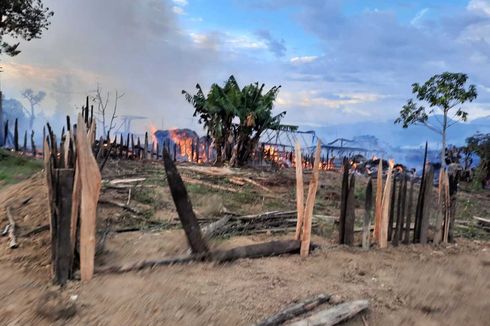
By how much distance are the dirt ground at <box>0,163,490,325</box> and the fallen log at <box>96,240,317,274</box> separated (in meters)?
0.09

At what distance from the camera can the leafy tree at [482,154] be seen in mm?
20359

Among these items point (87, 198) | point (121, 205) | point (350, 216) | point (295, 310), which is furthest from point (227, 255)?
point (121, 205)

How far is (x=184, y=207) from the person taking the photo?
462 centimetres

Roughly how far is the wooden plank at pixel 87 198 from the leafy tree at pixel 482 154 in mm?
20709

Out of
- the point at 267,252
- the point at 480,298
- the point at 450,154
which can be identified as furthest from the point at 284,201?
the point at 450,154

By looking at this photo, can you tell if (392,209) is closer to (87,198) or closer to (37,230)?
(87,198)

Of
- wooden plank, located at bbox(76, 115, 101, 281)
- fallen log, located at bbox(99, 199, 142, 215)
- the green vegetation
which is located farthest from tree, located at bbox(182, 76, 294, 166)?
wooden plank, located at bbox(76, 115, 101, 281)

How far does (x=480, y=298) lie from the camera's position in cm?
438

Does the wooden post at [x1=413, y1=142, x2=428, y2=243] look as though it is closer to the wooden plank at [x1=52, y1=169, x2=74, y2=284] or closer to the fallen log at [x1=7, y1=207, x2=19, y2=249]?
the wooden plank at [x1=52, y1=169, x2=74, y2=284]

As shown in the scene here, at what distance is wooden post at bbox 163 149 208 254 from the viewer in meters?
4.51

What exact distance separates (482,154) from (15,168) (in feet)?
67.8

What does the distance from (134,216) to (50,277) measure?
2719mm

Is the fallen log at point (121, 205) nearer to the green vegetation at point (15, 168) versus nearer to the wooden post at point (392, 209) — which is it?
the wooden post at point (392, 209)

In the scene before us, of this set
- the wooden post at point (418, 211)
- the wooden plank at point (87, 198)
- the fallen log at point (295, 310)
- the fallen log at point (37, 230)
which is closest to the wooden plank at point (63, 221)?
the wooden plank at point (87, 198)
